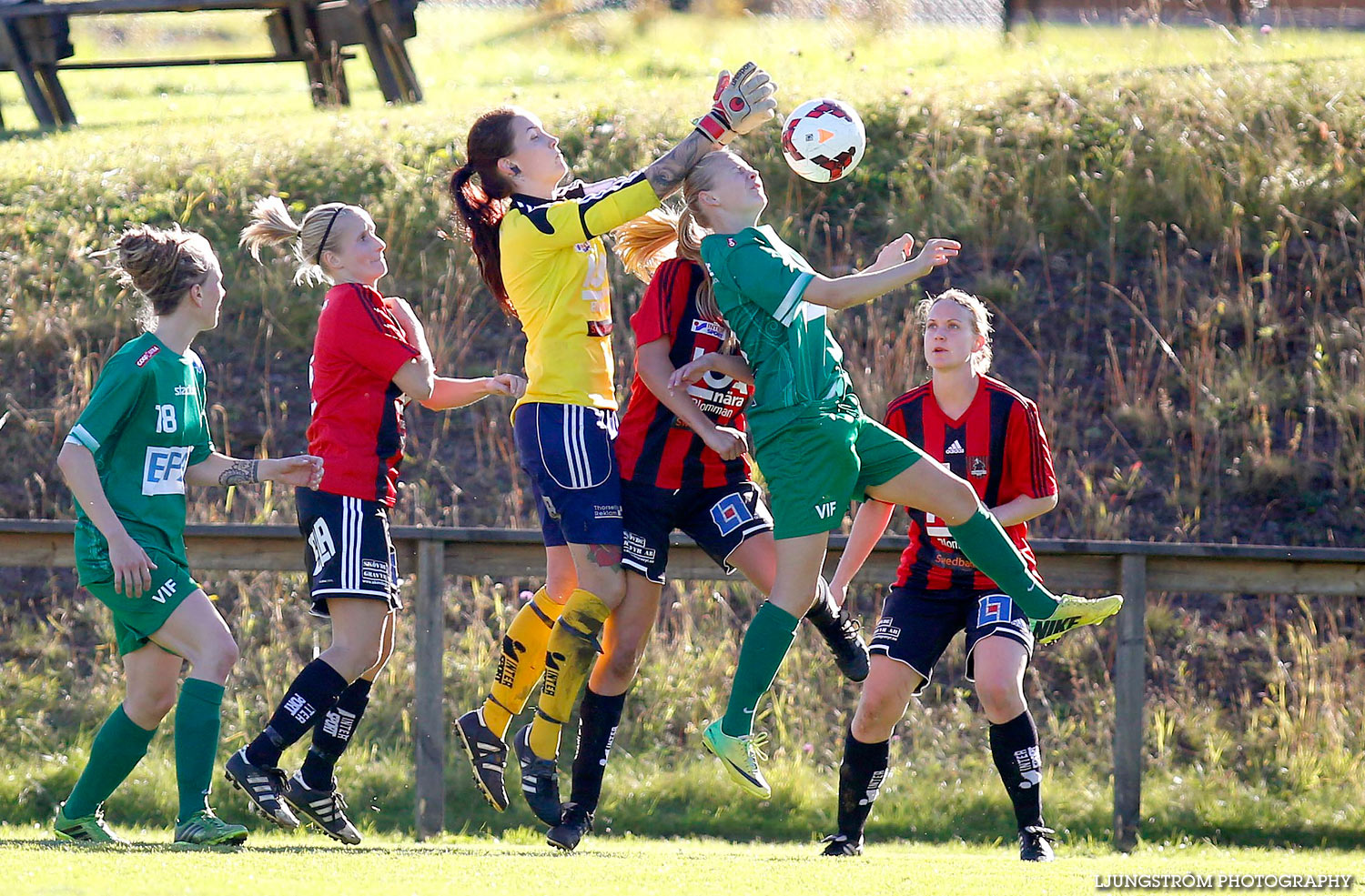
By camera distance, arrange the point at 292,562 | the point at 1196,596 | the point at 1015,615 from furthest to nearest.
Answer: the point at 1196,596, the point at 292,562, the point at 1015,615

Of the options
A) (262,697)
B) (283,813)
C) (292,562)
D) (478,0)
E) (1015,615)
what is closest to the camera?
(283,813)

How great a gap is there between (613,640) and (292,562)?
6.03 ft

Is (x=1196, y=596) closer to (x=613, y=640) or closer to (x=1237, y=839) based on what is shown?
(x=1237, y=839)

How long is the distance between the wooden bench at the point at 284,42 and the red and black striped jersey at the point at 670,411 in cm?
823

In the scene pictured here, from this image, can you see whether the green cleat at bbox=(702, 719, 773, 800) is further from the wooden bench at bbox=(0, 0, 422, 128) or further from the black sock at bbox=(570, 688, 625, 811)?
the wooden bench at bbox=(0, 0, 422, 128)

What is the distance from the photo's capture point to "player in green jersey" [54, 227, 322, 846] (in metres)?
4.46

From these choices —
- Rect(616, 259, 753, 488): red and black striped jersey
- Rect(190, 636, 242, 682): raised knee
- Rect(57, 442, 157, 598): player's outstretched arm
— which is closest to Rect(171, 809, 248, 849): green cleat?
Rect(190, 636, 242, 682): raised knee

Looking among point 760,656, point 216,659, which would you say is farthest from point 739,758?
point 216,659

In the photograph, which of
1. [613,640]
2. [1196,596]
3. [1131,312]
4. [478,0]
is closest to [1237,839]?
[1196,596]

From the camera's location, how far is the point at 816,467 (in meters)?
4.42

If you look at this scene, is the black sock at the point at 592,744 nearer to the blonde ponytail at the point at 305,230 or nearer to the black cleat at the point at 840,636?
the black cleat at the point at 840,636

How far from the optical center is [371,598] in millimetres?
4723

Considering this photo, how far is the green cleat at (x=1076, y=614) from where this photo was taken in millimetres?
4664

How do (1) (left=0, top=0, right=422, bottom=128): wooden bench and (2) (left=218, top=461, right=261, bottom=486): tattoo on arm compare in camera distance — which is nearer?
(2) (left=218, top=461, right=261, bottom=486): tattoo on arm
